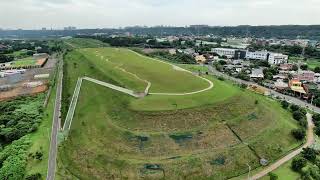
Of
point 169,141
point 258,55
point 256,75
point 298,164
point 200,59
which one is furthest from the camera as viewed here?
point 258,55

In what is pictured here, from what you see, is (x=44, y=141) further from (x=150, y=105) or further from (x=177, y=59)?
(x=177, y=59)

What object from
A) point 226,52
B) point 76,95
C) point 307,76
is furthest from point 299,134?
point 226,52

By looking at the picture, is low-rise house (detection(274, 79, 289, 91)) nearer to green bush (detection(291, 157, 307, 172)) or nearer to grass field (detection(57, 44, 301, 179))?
grass field (detection(57, 44, 301, 179))

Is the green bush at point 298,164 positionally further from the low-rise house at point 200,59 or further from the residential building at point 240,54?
the residential building at point 240,54

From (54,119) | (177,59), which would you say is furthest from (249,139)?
(177,59)

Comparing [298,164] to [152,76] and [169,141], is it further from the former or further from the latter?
[152,76]

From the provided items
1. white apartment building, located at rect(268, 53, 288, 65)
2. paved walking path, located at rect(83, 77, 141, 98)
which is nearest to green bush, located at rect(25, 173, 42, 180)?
paved walking path, located at rect(83, 77, 141, 98)
